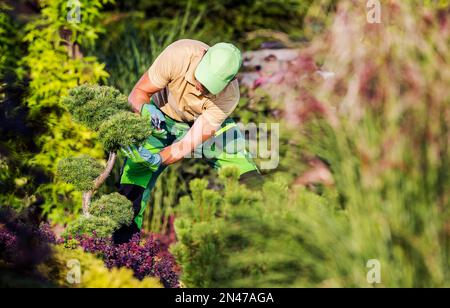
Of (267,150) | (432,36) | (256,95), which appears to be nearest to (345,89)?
(432,36)

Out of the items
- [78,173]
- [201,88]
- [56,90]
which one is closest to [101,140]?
[78,173]

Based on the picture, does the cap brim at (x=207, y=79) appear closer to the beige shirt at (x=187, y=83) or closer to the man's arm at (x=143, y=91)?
the beige shirt at (x=187, y=83)

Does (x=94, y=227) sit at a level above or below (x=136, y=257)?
above

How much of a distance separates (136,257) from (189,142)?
911 mm

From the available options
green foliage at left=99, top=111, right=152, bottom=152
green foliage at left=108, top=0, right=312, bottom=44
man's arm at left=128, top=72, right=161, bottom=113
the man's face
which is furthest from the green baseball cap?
green foliage at left=108, top=0, right=312, bottom=44

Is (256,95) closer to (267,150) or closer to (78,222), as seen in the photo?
(267,150)

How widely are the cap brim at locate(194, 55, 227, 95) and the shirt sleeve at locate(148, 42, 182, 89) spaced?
30 cm

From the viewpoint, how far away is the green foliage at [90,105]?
16.9 feet

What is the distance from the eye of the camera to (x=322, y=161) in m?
4.92

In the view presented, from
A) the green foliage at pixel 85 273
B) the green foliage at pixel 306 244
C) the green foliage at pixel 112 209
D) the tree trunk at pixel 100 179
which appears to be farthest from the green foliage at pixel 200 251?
the tree trunk at pixel 100 179

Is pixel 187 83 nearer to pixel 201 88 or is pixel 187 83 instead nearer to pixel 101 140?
pixel 201 88

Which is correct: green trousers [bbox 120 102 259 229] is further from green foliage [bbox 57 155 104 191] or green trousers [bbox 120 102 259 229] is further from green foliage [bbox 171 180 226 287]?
green foliage [bbox 171 180 226 287]

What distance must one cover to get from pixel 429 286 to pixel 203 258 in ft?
3.62

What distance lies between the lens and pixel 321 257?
4.11 m
